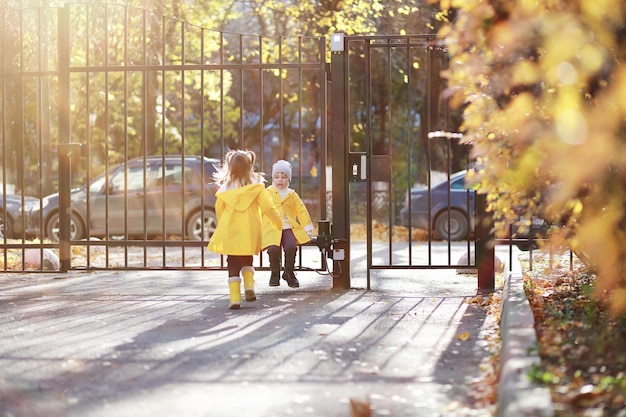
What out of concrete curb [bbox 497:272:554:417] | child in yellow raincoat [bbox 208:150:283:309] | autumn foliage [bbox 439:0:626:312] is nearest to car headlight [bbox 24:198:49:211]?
child in yellow raincoat [bbox 208:150:283:309]

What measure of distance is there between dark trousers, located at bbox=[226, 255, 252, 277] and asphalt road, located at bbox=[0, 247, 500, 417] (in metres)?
0.28

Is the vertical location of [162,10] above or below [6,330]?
above

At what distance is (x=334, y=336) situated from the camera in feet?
25.0

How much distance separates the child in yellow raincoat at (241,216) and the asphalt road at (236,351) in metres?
0.37

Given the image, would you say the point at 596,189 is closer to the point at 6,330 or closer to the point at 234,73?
the point at 6,330

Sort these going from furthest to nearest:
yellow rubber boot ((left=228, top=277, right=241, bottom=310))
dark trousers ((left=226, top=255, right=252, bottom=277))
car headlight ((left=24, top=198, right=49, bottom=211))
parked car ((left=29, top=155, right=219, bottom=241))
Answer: car headlight ((left=24, top=198, right=49, bottom=211)) → parked car ((left=29, top=155, right=219, bottom=241)) → dark trousers ((left=226, top=255, right=252, bottom=277)) → yellow rubber boot ((left=228, top=277, right=241, bottom=310))

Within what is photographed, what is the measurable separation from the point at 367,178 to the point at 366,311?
68.6 inches

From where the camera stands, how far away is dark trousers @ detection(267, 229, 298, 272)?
10.6 metres

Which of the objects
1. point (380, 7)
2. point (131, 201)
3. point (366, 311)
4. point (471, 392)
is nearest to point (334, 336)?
point (366, 311)

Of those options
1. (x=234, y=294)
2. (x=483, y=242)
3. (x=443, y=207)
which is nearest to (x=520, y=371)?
(x=234, y=294)

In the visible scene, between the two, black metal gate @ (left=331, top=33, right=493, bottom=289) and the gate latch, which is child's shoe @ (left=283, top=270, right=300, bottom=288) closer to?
black metal gate @ (left=331, top=33, right=493, bottom=289)

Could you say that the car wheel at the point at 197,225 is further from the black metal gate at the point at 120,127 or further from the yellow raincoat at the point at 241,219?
the yellow raincoat at the point at 241,219

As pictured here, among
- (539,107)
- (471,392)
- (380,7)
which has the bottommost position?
(471,392)

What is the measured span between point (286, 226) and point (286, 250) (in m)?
0.23
